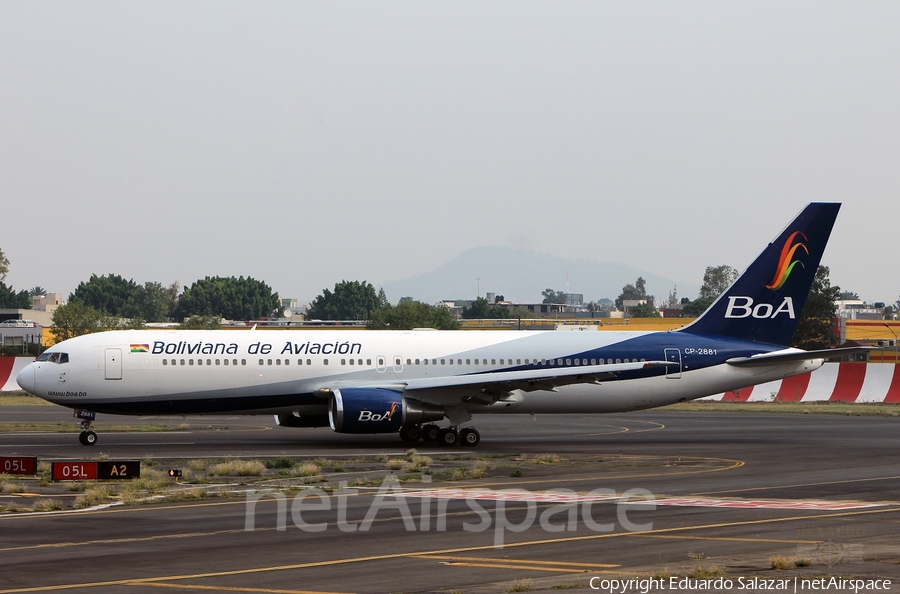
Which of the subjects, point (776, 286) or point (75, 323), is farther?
point (75, 323)

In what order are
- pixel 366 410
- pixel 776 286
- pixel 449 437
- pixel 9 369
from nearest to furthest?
pixel 366 410 < pixel 449 437 < pixel 776 286 < pixel 9 369

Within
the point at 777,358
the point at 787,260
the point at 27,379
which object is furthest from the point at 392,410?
the point at 787,260

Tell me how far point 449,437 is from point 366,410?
3579 mm

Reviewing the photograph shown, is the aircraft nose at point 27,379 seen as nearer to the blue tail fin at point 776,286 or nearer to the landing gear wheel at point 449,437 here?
the landing gear wheel at point 449,437

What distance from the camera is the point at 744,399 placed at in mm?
66062

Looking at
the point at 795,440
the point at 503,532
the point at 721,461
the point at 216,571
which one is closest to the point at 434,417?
the point at 721,461

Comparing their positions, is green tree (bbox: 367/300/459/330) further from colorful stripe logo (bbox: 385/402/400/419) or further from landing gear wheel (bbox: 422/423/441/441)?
colorful stripe logo (bbox: 385/402/400/419)

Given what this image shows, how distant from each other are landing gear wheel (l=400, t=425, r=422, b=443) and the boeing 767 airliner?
0.05m

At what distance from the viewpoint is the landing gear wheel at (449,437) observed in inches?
1503

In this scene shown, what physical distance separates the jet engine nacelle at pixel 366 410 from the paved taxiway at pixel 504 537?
1539 mm

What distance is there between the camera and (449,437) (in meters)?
38.2

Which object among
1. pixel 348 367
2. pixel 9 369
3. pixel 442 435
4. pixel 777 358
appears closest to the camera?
pixel 442 435

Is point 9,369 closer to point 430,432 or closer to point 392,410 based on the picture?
point 430,432

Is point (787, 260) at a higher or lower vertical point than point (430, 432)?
higher
